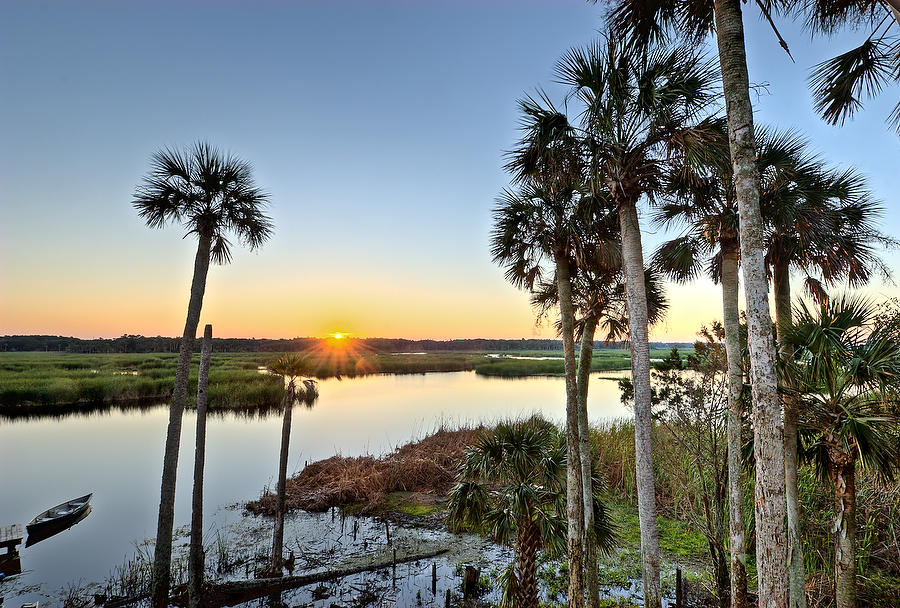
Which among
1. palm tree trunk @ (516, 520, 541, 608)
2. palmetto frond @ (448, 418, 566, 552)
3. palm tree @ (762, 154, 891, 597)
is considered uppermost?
palm tree @ (762, 154, 891, 597)

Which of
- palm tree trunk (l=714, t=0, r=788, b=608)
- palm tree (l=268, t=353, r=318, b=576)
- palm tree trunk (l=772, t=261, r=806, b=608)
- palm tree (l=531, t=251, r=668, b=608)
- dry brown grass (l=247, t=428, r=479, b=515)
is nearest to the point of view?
palm tree trunk (l=714, t=0, r=788, b=608)

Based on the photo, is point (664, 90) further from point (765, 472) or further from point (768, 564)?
point (768, 564)

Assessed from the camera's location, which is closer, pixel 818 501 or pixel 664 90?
pixel 664 90

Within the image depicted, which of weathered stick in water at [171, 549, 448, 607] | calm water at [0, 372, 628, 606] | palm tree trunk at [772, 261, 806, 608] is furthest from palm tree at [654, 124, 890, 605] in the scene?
calm water at [0, 372, 628, 606]

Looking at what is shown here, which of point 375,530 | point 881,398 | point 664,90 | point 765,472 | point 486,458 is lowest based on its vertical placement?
point 375,530

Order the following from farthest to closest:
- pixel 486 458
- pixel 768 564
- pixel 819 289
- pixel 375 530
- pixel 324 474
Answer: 1. pixel 324 474
2. pixel 375 530
3. pixel 819 289
4. pixel 486 458
5. pixel 768 564

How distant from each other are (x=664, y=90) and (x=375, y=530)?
42.7 ft

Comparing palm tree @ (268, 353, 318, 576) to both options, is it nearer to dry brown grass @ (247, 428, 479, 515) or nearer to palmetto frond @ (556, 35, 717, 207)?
dry brown grass @ (247, 428, 479, 515)

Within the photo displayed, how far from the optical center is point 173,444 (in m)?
8.68

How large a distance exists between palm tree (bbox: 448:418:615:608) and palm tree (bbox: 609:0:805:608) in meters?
3.63

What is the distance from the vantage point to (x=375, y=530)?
498 inches

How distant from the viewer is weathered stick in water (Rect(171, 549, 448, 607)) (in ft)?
27.6

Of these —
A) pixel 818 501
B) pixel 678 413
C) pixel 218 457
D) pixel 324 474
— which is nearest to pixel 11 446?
pixel 218 457

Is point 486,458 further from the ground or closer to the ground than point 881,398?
closer to the ground
